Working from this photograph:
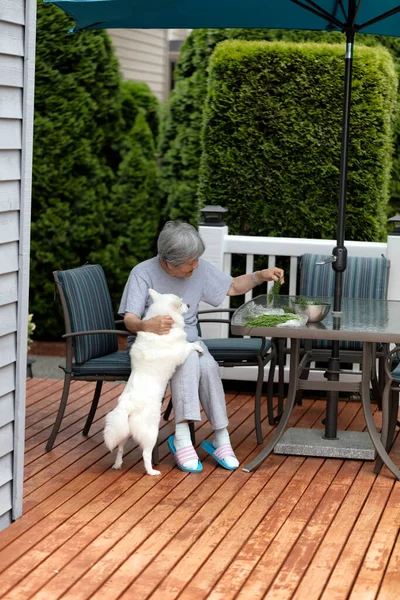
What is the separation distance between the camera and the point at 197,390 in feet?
15.4

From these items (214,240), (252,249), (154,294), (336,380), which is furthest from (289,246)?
(154,294)

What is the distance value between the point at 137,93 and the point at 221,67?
2.97 meters

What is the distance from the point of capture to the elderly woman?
183 inches

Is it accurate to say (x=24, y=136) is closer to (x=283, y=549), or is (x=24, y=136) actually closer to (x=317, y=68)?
(x=283, y=549)

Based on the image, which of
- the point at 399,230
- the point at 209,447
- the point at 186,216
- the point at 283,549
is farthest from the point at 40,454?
the point at 186,216

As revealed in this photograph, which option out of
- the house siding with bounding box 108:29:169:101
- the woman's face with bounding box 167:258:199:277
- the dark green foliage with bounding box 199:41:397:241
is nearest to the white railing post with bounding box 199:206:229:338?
the dark green foliage with bounding box 199:41:397:241

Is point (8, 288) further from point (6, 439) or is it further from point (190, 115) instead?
point (190, 115)

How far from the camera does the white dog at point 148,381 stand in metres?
4.44

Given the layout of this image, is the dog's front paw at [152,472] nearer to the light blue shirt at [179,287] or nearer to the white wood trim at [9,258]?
the light blue shirt at [179,287]

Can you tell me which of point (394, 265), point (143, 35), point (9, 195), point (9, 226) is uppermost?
point (143, 35)

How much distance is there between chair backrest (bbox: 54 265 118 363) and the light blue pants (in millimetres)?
501

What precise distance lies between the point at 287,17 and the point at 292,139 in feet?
3.58

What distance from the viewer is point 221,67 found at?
6.51 metres

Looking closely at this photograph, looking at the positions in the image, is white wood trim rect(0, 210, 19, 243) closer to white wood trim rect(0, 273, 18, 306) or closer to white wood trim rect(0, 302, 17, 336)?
white wood trim rect(0, 273, 18, 306)
